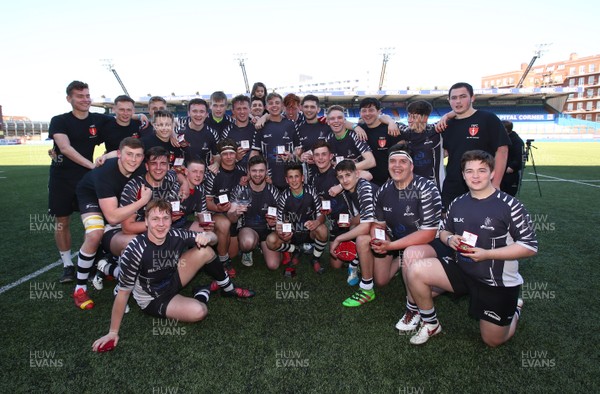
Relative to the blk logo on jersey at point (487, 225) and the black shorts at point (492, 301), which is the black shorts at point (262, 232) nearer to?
the black shorts at point (492, 301)

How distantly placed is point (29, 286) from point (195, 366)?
3082mm

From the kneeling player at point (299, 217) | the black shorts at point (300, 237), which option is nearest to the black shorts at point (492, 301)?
the kneeling player at point (299, 217)

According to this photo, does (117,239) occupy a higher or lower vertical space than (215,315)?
higher

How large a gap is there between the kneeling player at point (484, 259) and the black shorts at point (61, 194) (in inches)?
185

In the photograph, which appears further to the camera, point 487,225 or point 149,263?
point 149,263

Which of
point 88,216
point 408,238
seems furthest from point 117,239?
point 408,238

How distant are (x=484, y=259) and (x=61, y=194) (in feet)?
17.7

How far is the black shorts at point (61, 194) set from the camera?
16.0 ft

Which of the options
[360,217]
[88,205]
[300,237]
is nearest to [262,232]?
[300,237]

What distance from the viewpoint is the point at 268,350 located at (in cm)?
325

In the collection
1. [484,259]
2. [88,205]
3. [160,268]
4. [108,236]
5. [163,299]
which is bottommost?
[163,299]

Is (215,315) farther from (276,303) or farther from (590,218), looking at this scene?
(590,218)

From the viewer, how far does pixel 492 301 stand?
3.14m

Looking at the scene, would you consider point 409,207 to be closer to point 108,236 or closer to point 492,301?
point 492,301
